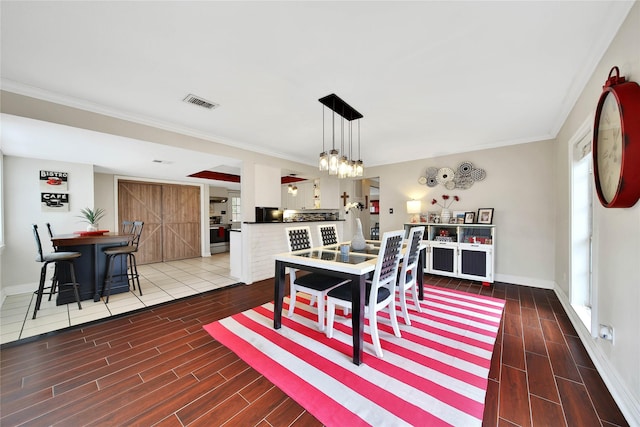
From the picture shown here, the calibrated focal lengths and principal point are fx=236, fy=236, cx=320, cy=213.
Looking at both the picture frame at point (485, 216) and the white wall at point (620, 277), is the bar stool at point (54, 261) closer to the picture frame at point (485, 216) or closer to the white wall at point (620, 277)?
the white wall at point (620, 277)

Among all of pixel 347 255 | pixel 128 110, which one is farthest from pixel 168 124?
pixel 347 255

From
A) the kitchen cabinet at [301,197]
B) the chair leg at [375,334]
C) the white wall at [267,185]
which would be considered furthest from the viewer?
the kitchen cabinet at [301,197]

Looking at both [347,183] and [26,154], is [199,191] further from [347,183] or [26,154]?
[347,183]

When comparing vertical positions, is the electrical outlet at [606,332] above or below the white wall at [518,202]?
below

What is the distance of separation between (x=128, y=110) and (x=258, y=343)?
3018 mm

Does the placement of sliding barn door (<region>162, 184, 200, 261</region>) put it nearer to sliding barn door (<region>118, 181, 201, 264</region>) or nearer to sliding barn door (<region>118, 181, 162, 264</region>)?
sliding barn door (<region>118, 181, 201, 264</region>)

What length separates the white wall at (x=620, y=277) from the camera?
1361 mm

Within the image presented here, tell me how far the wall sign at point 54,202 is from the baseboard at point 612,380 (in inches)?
272

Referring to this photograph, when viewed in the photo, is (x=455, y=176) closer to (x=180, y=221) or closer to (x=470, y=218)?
(x=470, y=218)

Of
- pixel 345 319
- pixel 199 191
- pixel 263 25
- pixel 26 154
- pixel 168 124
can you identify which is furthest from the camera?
pixel 199 191

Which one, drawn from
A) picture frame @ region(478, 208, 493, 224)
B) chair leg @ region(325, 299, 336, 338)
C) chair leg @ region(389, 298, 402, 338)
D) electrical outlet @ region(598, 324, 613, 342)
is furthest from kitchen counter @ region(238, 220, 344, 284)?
electrical outlet @ region(598, 324, 613, 342)

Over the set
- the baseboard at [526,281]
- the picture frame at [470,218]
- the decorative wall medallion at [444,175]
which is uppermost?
the decorative wall medallion at [444,175]

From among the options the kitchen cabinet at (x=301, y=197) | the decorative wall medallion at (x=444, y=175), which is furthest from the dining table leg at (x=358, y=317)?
the kitchen cabinet at (x=301, y=197)

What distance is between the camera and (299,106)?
2.72 metres
